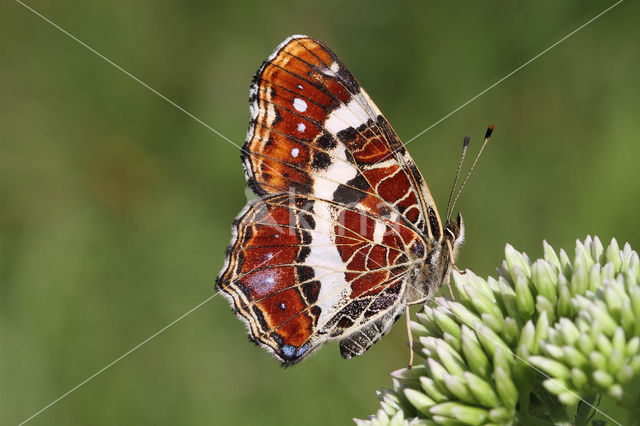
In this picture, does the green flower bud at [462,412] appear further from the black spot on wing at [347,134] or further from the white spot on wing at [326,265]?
the black spot on wing at [347,134]

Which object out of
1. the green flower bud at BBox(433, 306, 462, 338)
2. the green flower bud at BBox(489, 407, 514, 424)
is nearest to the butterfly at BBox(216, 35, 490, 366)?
the green flower bud at BBox(433, 306, 462, 338)

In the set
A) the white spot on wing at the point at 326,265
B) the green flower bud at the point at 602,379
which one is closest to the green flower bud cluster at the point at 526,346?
the green flower bud at the point at 602,379

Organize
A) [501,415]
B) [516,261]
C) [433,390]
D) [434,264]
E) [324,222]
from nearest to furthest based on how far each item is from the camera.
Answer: [501,415] < [433,390] < [516,261] < [434,264] < [324,222]

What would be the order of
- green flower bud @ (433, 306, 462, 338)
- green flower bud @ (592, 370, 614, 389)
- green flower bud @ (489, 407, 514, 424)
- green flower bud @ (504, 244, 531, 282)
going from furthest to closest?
green flower bud @ (504, 244, 531, 282), green flower bud @ (433, 306, 462, 338), green flower bud @ (489, 407, 514, 424), green flower bud @ (592, 370, 614, 389)

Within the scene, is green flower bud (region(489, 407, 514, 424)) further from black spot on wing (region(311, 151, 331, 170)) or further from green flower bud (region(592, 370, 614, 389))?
black spot on wing (region(311, 151, 331, 170))

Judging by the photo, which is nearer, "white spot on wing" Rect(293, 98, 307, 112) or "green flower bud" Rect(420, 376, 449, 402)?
"green flower bud" Rect(420, 376, 449, 402)

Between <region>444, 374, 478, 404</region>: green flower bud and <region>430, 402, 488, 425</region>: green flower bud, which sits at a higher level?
<region>444, 374, 478, 404</region>: green flower bud

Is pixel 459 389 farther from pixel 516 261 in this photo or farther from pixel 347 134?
pixel 347 134

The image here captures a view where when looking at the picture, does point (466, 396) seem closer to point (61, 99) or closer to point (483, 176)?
point (483, 176)

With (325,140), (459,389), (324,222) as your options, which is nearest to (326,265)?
(324,222)
